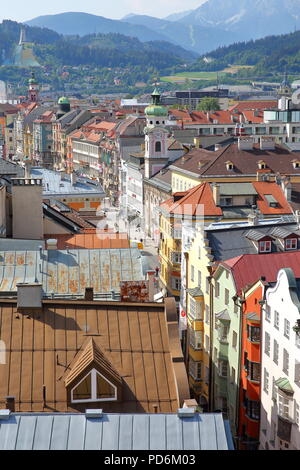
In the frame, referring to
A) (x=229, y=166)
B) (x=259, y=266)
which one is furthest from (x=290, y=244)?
(x=229, y=166)

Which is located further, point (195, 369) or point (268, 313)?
point (195, 369)

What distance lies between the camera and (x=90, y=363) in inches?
1150

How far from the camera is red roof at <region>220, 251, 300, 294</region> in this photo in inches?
1743

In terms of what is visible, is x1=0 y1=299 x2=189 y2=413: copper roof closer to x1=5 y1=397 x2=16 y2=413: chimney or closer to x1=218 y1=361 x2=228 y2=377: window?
x1=5 y1=397 x2=16 y2=413: chimney

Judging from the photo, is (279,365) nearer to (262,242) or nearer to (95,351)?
(262,242)

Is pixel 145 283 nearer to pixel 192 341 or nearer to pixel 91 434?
pixel 192 341

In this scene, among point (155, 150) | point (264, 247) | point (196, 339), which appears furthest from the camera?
point (155, 150)

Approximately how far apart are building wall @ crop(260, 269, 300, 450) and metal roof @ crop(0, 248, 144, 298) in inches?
239

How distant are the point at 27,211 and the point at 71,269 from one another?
12240mm

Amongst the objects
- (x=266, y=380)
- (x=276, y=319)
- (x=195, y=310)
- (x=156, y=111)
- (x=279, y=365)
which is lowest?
(x=266, y=380)

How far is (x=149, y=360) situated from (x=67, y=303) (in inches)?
159

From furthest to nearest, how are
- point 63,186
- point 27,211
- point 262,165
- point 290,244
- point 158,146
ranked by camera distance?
point 158,146 → point 262,165 → point 63,186 → point 27,211 → point 290,244

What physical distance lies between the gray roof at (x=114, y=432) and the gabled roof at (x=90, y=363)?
17.2ft

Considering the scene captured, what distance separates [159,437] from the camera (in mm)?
23391
